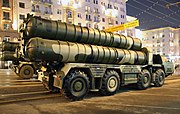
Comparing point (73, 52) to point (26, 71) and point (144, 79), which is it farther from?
point (26, 71)

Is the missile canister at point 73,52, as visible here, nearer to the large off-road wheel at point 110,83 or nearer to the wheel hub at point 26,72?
the large off-road wheel at point 110,83

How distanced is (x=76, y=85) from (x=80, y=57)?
1.24m

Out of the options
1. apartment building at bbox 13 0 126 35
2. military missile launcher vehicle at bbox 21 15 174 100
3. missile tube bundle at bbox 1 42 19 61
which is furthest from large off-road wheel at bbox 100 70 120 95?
apartment building at bbox 13 0 126 35

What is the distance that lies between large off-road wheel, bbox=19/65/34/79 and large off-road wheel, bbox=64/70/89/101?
10291 millimetres

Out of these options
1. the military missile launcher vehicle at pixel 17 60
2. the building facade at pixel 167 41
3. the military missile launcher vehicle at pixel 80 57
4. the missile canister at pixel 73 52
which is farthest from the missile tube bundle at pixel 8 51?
the building facade at pixel 167 41

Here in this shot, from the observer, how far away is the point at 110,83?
1022 cm

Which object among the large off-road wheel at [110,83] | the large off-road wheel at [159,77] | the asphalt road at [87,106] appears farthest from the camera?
the large off-road wheel at [159,77]

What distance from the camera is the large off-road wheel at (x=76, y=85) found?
28.2 ft

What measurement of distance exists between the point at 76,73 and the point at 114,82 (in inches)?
98.4

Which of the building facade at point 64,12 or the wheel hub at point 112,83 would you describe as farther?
the building facade at point 64,12

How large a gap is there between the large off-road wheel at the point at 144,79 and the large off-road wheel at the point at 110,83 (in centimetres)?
193

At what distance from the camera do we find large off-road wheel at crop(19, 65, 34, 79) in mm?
18000

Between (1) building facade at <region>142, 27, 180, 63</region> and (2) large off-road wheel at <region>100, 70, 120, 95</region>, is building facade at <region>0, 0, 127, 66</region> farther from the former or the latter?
(2) large off-road wheel at <region>100, 70, 120, 95</region>

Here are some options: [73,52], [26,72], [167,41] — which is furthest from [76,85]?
[167,41]
